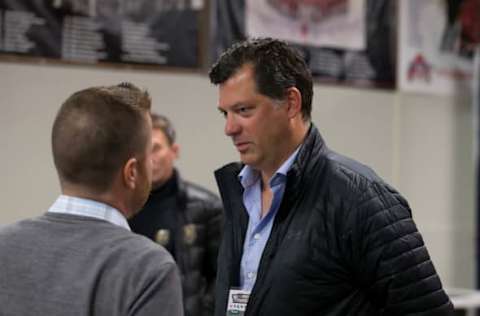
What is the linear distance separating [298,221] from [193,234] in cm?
128

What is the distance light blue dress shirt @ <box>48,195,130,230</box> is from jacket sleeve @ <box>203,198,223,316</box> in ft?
5.85

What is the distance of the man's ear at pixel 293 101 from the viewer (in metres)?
2.18

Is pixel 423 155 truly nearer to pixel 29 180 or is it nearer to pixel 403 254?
pixel 29 180

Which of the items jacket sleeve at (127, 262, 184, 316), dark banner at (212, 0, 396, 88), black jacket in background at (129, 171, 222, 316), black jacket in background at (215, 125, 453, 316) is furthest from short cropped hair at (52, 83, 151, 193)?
dark banner at (212, 0, 396, 88)

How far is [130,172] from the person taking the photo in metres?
1.53

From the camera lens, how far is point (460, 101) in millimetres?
5949

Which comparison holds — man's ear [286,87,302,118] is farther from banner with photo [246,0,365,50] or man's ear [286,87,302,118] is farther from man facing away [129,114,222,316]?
banner with photo [246,0,365,50]

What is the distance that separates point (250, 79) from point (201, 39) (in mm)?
2463

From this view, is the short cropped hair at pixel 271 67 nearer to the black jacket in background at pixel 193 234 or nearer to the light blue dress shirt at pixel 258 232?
the light blue dress shirt at pixel 258 232

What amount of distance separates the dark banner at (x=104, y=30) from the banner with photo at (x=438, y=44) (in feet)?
5.63

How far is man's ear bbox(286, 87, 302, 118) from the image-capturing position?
2.18 m

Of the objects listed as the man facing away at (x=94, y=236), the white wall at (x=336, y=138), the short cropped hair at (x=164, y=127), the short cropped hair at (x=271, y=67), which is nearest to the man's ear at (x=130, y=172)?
the man facing away at (x=94, y=236)

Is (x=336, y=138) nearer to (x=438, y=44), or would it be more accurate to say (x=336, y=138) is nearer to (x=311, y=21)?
(x=311, y=21)

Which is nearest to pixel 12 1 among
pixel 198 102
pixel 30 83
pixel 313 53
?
pixel 30 83
